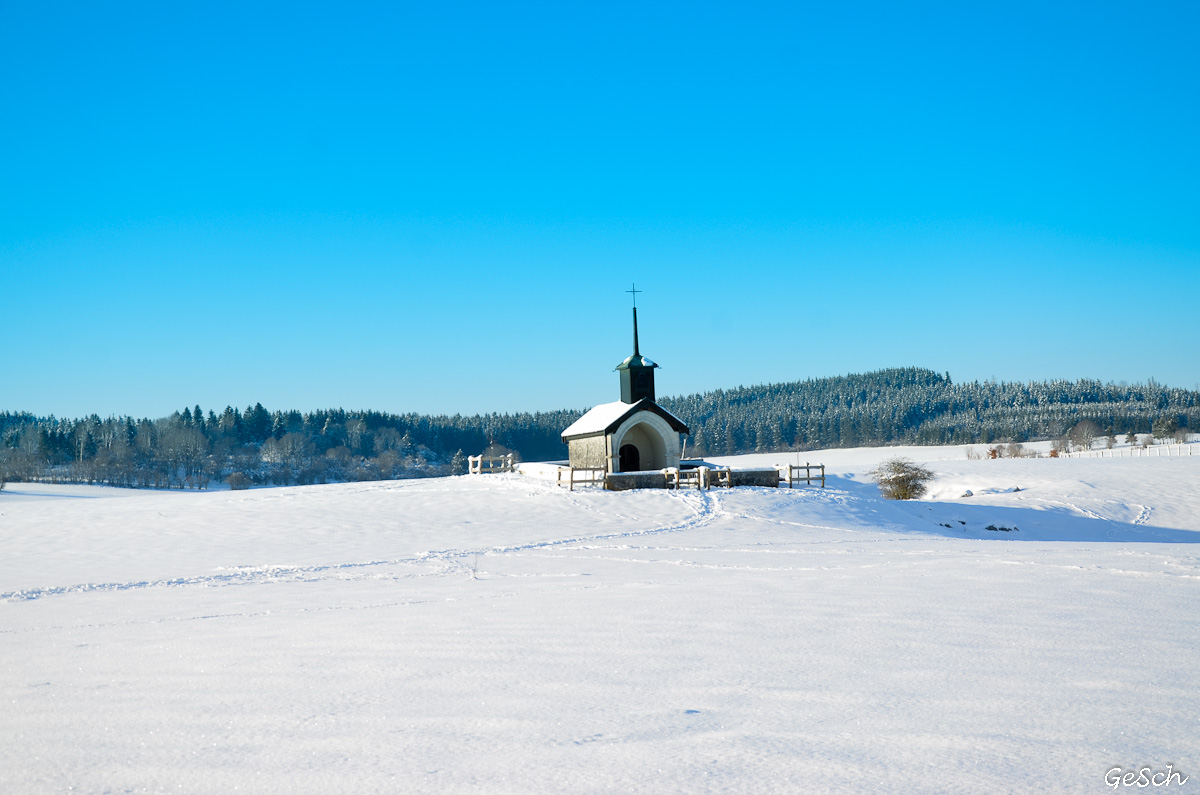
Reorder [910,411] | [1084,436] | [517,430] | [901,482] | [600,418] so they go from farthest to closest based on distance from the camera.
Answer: [910,411] < [517,430] < [1084,436] < [901,482] < [600,418]

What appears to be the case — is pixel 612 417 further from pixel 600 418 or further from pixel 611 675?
pixel 611 675

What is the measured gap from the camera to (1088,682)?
181 inches

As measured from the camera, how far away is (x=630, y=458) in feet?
115

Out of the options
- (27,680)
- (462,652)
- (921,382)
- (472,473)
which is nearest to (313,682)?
(462,652)

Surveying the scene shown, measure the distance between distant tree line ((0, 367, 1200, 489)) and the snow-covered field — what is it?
279 ft

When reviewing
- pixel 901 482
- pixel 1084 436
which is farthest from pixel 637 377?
pixel 1084 436

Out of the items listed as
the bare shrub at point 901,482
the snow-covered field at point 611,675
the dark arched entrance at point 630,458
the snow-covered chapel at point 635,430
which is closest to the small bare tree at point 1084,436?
the bare shrub at point 901,482

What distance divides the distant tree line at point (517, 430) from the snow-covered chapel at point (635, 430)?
199ft

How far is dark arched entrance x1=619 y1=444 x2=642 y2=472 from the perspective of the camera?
34656 millimetres

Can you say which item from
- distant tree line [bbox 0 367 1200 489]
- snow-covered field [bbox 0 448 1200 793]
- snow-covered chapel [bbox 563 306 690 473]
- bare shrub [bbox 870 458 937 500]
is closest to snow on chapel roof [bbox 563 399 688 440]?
snow-covered chapel [bbox 563 306 690 473]

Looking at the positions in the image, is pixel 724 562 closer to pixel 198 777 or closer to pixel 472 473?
pixel 198 777

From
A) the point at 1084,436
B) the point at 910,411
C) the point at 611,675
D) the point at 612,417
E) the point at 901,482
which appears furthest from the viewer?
the point at 910,411

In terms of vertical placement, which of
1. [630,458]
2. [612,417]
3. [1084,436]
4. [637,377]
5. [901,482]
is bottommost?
[901,482]

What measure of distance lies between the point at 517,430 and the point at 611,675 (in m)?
127
